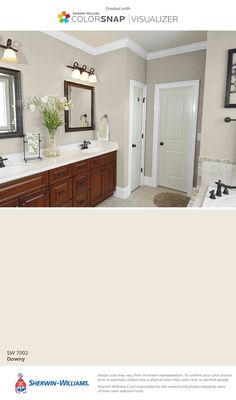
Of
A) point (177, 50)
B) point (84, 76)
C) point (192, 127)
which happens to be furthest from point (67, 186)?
point (177, 50)

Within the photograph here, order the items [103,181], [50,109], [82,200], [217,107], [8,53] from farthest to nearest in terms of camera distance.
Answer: [103,181] → [82,200] → [50,109] → [217,107] → [8,53]

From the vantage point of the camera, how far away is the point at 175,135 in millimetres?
3631

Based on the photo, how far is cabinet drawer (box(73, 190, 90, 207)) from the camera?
264 cm

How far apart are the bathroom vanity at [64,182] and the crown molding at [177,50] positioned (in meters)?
1.48

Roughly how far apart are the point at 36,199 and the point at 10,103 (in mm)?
946

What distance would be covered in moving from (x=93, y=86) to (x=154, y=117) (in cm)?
104

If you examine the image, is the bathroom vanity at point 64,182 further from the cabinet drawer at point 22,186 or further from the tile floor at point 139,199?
the tile floor at point 139,199

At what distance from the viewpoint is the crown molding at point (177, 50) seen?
3098 millimetres
